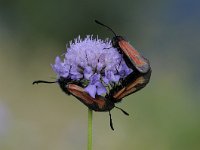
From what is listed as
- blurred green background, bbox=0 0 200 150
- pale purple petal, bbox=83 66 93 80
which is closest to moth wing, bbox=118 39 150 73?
pale purple petal, bbox=83 66 93 80

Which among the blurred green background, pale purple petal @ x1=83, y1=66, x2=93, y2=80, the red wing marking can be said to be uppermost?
pale purple petal @ x1=83, y1=66, x2=93, y2=80

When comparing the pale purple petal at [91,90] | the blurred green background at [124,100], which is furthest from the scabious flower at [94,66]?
the blurred green background at [124,100]

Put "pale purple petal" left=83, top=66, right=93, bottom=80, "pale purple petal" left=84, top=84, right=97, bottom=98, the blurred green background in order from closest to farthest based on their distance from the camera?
"pale purple petal" left=84, top=84, right=97, bottom=98 < "pale purple petal" left=83, top=66, right=93, bottom=80 < the blurred green background

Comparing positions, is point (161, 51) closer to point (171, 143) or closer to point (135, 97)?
point (135, 97)

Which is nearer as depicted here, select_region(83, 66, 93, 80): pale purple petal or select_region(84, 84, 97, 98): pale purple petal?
select_region(84, 84, 97, 98): pale purple petal

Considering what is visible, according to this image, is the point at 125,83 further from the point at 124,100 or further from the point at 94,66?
the point at 124,100

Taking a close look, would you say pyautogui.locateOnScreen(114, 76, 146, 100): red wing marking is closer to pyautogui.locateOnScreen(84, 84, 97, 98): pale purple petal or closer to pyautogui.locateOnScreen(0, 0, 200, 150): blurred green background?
pyautogui.locateOnScreen(84, 84, 97, 98): pale purple petal

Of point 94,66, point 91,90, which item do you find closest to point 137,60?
point 94,66
